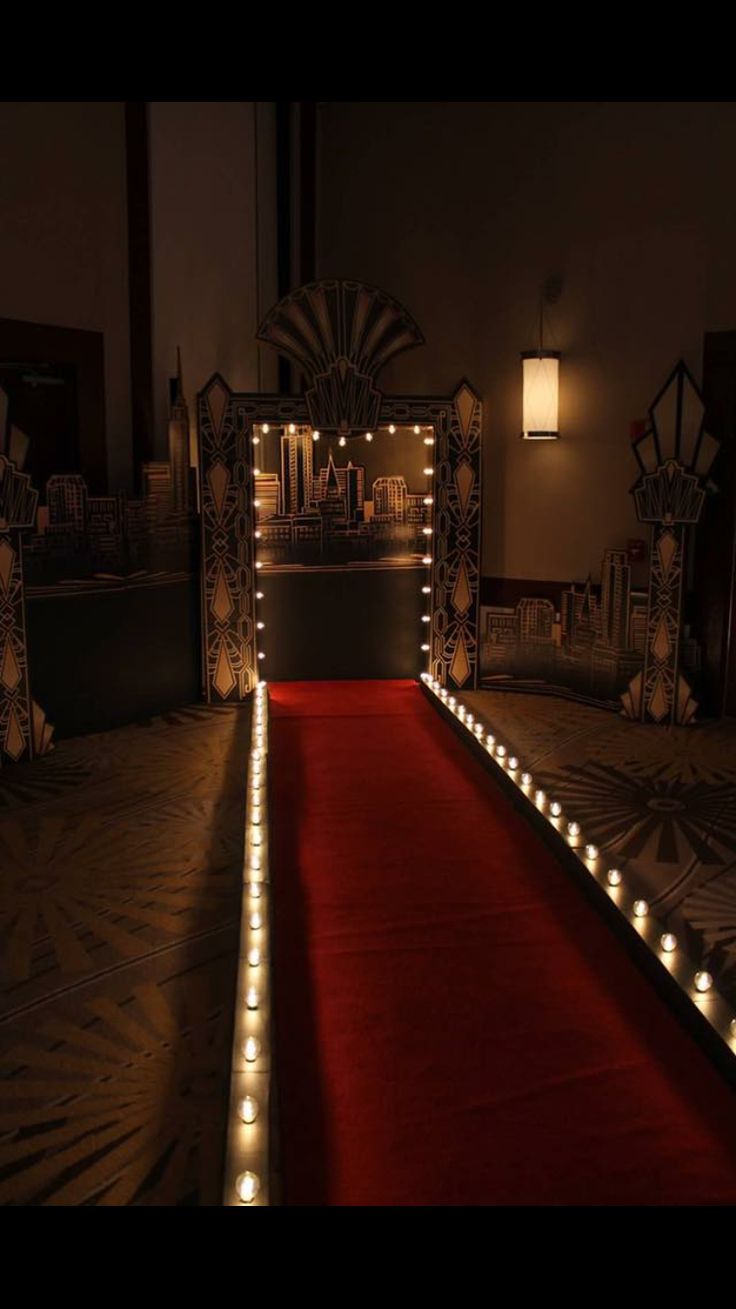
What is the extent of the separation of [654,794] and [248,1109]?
280cm

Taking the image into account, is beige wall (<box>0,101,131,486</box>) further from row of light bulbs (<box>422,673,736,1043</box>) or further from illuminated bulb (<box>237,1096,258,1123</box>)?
illuminated bulb (<box>237,1096,258,1123</box>)

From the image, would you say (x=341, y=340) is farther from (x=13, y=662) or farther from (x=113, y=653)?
(x=13, y=662)

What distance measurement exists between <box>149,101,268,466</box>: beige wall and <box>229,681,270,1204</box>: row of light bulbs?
154 inches

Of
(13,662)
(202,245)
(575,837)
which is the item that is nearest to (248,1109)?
(575,837)

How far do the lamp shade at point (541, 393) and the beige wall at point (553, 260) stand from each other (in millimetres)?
145

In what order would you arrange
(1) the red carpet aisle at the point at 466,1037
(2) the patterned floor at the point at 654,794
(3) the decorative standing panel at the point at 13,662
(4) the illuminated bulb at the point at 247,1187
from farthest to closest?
(3) the decorative standing panel at the point at 13,662
(2) the patterned floor at the point at 654,794
(1) the red carpet aisle at the point at 466,1037
(4) the illuminated bulb at the point at 247,1187

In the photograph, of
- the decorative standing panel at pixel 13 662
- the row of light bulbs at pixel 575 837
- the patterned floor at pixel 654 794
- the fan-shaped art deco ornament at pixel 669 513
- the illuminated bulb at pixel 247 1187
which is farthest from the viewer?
the fan-shaped art deco ornament at pixel 669 513

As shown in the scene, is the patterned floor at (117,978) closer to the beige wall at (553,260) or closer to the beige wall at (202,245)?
the beige wall at (553,260)

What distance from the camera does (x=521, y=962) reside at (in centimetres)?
281

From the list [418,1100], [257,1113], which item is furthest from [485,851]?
[257,1113]

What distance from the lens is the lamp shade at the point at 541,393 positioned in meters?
6.16

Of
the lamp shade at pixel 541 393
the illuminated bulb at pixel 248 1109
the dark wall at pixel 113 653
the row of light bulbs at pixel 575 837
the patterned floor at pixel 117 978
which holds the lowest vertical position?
the patterned floor at pixel 117 978

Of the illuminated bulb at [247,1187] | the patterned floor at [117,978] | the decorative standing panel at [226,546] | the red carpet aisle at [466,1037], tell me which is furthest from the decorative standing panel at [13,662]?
the illuminated bulb at [247,1187]

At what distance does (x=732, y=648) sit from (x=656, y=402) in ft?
4.75
